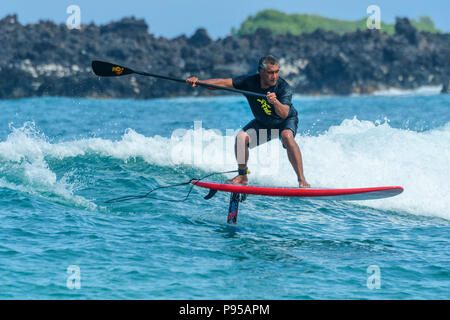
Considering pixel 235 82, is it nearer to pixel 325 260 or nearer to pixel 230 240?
pixel 230 240

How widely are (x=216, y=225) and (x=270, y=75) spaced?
230cm

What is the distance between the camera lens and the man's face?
7527mm

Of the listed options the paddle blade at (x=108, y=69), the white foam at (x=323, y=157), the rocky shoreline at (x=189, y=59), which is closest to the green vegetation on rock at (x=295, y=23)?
the rocky shoreline at (x=189, y=59)

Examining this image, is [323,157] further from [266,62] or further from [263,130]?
[266,62]

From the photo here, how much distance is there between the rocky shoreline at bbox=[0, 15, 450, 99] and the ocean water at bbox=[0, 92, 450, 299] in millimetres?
45664

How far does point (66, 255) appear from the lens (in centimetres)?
671

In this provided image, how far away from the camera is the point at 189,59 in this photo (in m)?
75.1

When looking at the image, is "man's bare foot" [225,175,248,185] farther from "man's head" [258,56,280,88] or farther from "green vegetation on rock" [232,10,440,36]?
"green vegetation on rock" [232,10,440,36]

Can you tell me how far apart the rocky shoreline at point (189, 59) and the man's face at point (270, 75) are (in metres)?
50.9

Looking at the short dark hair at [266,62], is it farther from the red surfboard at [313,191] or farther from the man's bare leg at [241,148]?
the red surfboard at [313,191]

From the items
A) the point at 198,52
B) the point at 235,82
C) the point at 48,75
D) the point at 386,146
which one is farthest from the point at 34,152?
the point at 198,52

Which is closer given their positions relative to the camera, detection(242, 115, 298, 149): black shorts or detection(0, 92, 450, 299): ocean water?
detection(0, 92, 450, 299): ocean water

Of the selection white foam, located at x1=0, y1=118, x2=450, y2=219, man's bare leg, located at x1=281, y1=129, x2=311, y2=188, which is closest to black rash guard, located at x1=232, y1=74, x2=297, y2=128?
man's bare leg, located at x1=281, y1=129, x2=311, y2=188

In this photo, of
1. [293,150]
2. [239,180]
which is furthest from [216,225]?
→ [293,150]
